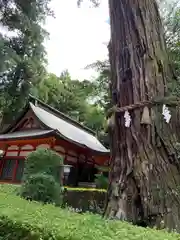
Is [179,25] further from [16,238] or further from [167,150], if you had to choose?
[16,238]

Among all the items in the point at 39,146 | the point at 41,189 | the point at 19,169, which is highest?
the point at 39,146

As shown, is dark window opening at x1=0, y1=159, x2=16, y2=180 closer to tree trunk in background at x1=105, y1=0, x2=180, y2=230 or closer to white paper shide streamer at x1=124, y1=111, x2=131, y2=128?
tree trunk in background at x1=105, y1=0, x2=180, y2=230

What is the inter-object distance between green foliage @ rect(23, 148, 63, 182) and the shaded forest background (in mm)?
2073

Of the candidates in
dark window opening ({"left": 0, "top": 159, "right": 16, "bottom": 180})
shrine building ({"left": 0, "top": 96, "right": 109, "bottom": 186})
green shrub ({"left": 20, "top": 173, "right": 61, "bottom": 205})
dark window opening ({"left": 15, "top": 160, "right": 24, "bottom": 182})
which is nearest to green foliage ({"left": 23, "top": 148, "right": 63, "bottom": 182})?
green shrub ({"left": 20, "top": 173, "right": 61, "bottom": 205})

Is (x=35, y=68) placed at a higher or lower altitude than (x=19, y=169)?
higher

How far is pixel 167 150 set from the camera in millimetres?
2545

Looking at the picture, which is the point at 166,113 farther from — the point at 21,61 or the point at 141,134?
the point at 21,61

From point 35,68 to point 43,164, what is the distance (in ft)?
46.5

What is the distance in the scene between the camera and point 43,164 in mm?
4957

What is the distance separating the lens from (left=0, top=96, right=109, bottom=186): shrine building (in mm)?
11664

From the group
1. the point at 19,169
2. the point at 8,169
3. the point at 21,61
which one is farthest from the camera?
the point at 21,61

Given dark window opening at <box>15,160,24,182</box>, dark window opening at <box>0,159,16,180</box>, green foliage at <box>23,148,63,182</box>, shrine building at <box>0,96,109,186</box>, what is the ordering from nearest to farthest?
green foliage at <box>23,148,63,182</box> < shrine building at <box>0,96,109,186</box> < dark window opening at <box>15,160,24,182</box> < dark window opening at <box>0,159,16,180</box>

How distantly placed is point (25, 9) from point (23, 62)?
17.8 feet

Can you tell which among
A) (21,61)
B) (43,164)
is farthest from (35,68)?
(43,164)
